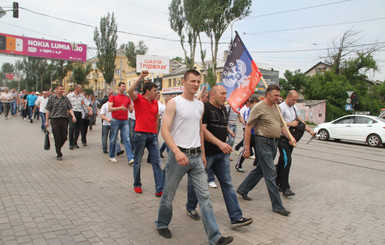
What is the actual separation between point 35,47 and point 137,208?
34320 millimetres

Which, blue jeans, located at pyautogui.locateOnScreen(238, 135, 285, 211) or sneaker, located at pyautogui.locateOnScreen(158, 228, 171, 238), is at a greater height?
blue jeans, located at pyautogui.locateOnScreen(238, 135, 285, 211)

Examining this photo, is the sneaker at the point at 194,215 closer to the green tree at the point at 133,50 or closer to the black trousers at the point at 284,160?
the black trousers at the point at 284,160

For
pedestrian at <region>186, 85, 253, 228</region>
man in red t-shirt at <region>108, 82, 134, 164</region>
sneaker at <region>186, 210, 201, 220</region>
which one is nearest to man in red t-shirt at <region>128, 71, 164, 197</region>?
sneaker at <region>186, 210, 201, 220</region>

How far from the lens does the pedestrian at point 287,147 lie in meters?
5.38

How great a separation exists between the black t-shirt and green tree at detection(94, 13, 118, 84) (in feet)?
145

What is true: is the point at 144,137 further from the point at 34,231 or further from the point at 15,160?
the point at 15,160

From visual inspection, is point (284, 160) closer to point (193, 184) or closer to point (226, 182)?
point (226, 182)

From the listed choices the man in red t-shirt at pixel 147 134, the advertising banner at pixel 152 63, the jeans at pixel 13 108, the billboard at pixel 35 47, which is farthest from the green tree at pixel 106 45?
the man in red t-shirt at pixel 147 134

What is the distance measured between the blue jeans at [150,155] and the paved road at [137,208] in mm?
275

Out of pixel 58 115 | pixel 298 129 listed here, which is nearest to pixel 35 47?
pixel 58 115

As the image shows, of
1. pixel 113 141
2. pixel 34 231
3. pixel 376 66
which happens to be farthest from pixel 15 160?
pixel 376 66

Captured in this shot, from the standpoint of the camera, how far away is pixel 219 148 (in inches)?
149

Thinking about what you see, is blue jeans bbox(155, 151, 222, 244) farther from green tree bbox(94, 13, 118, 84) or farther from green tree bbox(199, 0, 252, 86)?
green tree bbox(94, 13, 118, 84)

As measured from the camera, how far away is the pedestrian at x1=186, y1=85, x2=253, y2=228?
373 cm
